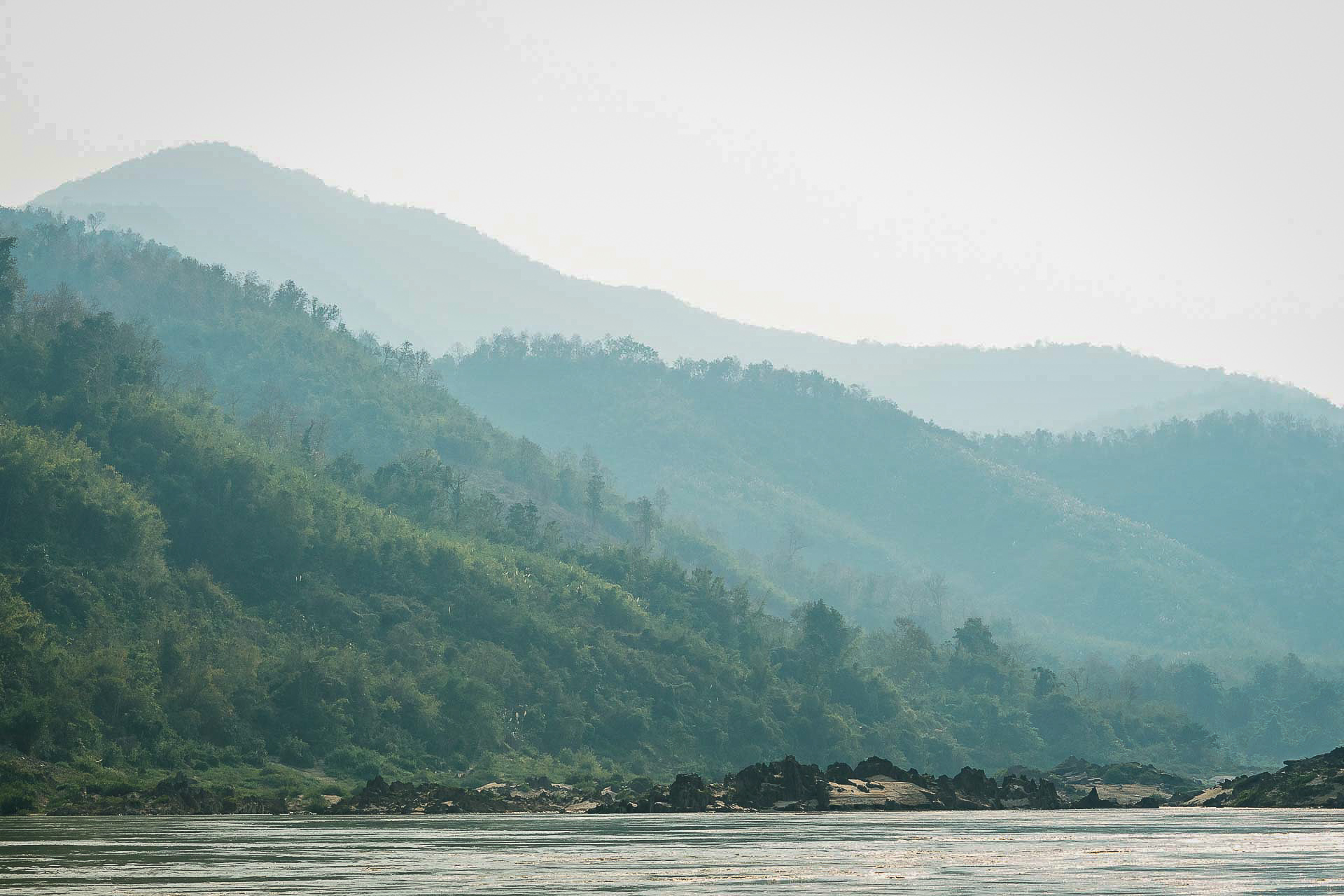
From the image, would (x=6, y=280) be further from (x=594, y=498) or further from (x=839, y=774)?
(x=839, y=774)

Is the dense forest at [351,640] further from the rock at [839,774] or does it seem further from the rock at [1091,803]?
the rock at [1091,803]

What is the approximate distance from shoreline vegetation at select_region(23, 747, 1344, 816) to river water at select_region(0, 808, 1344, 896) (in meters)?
7.38

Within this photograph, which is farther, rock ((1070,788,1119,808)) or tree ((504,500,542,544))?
tree ((504,500,542,544))

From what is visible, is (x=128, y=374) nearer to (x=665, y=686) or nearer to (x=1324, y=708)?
(x=665, y=686)

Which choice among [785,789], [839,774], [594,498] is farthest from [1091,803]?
[594,498]

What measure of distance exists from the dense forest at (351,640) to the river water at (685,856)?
2416 centimetres

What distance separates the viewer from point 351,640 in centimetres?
11375

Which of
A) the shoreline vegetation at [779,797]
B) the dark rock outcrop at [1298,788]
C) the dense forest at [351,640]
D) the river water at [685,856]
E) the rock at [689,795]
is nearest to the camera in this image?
the river water at [685,856]

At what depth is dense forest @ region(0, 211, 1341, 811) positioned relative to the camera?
3558 inches

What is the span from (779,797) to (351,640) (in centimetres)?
6009

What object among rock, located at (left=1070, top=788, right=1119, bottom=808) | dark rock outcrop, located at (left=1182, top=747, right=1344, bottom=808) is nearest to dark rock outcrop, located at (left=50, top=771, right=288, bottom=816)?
rock, located at (left=1070, top=788, right=1119, bottom=808)

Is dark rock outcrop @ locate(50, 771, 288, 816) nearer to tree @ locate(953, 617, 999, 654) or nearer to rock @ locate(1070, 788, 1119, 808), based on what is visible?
rock @ locate(1070, 788, 1119, 808)

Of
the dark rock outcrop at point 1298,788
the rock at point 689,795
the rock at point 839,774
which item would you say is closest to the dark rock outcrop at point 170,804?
the rock at point 689,795

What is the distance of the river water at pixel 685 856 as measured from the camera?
83.4 ft
